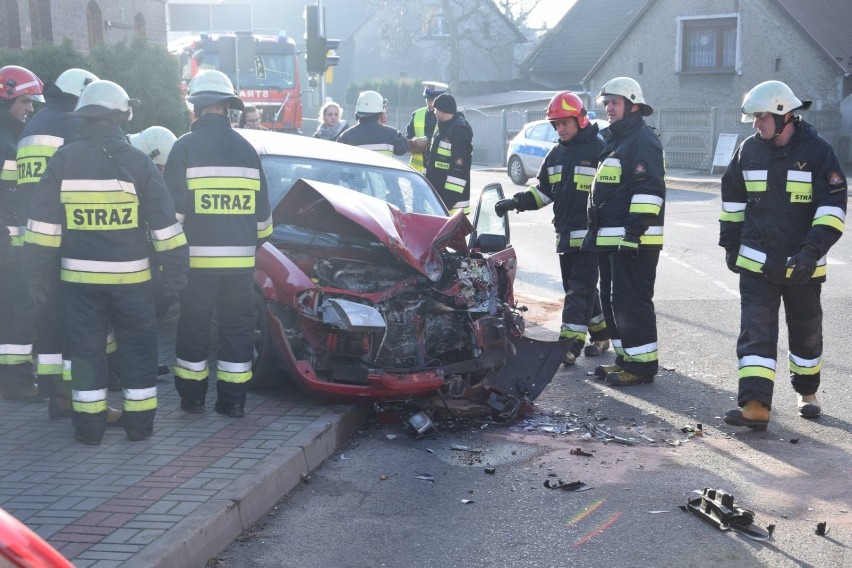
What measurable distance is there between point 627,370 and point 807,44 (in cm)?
2591

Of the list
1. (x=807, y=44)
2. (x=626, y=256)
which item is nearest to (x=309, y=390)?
(x=626, y=256)

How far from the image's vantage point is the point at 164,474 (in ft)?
17.4

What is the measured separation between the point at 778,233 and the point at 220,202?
11.1ft

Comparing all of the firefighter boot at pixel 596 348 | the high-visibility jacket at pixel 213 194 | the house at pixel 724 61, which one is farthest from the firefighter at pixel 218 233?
the house at pixel 724 61

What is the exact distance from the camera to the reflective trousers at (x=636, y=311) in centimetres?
766

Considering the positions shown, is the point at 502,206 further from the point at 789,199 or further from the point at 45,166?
the point at 45,166

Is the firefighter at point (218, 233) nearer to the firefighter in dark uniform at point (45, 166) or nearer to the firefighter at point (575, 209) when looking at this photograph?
the firefighter in dark uniform at point (45, 166)

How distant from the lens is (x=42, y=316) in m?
6.27

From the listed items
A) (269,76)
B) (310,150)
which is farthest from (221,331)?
(269,76)

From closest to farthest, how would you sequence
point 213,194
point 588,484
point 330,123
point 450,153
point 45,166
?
point 588,484 < point 213,194 < point 45,166 < point 450,153 < point 330,123

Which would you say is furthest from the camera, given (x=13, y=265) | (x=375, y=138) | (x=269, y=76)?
(x=269, y=76)

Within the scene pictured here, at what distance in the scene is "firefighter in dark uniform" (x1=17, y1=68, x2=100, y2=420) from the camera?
6324 mm

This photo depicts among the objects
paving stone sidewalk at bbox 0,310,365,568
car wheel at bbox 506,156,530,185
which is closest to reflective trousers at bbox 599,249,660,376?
paving stone sidewalk at bbox 0,310,365,568

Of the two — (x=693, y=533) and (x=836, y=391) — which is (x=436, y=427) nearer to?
(x=693, y=533)
